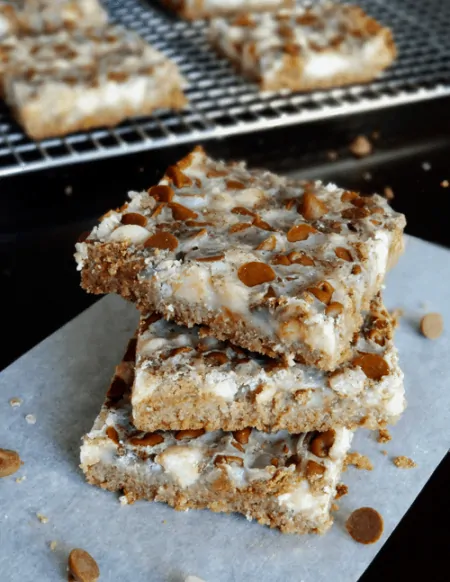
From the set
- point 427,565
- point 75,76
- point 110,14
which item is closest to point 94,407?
point 427,565

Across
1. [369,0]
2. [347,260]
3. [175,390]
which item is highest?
[347,260]

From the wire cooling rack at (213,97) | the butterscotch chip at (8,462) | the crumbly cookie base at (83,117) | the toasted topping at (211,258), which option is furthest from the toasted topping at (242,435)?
Answer: the crumbly cookie base at (83,117)

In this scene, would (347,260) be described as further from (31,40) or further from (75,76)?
(31,40)

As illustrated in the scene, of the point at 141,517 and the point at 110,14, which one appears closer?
the point at 141,517

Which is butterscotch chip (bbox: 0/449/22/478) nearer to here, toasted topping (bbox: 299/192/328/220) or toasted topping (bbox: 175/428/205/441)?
toasted topping (bbox: 175/428/205/441)

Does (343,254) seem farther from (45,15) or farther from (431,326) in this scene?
(45,15)

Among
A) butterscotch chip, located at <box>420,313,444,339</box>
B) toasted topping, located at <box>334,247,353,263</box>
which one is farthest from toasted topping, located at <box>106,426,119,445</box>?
butterscotch chip, located at <box>420,313,444,339</box>
